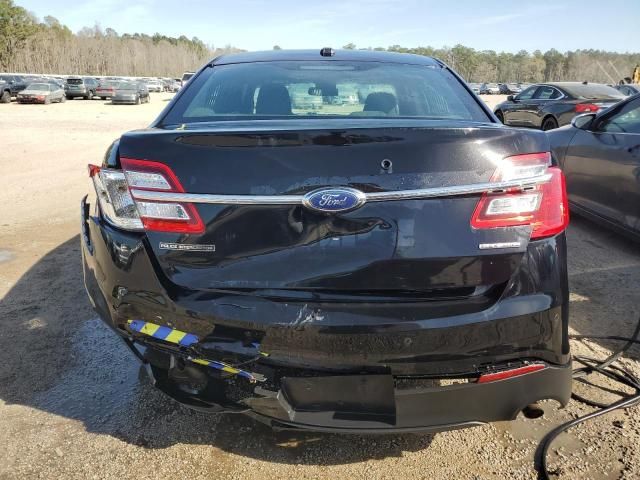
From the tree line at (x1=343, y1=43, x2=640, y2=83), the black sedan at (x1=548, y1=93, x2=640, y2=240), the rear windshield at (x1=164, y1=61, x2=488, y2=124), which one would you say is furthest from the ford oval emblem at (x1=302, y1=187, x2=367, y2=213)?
→ the tree line at (x1=343, y1=43, x2=640, y2=83)

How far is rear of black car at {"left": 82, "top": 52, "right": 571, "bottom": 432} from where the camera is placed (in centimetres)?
175

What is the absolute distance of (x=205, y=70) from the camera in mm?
3033

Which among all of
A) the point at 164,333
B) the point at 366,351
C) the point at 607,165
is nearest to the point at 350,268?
the point at 366,351

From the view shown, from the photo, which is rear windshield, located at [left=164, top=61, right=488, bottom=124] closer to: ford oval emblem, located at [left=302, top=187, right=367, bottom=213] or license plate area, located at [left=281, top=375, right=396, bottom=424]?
ford oval emblem, located at [left=302, top=187, right=367, bottom=213]

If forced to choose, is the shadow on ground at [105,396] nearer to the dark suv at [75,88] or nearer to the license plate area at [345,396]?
the license plate area at [345,396]

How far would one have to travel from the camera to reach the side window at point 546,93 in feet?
40.1

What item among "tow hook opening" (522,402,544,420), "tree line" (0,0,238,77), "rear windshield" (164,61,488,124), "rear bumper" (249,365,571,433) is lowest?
"tow hook opening" (522,402,544,420)

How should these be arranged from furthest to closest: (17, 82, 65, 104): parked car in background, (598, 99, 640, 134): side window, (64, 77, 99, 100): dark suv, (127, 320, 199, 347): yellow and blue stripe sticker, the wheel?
(64, 77, 99, 100): dark suv < (17, 82, 65, 104): parked car in background < the wheel < (598, 99, 640, 134): side window < (127, 320, 199, 347): yellow and blue stripe sticker

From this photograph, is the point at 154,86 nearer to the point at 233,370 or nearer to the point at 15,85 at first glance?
the point at 15,85

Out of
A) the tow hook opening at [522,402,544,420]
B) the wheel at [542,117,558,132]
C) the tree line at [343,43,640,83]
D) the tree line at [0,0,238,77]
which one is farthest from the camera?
the tree line at [343,43,640,83]

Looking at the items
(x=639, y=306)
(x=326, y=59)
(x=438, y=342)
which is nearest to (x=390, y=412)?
(x=438, y=342)

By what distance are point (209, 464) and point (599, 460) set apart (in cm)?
157

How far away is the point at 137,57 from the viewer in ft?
372

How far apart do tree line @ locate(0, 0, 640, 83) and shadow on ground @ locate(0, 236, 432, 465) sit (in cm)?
6462
